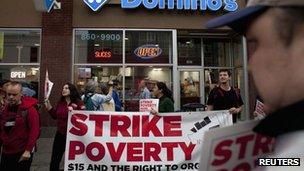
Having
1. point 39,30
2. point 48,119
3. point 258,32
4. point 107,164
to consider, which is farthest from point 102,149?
point 39,30

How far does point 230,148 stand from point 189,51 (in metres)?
14.9

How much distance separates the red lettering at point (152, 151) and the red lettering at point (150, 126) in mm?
175

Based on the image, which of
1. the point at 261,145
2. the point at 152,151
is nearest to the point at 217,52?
the point at 152,151

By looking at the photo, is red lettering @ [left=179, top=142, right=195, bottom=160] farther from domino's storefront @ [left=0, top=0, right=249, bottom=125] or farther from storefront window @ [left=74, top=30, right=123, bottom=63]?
storefront window @ [left=74, top=30, right=123, bottom=63]

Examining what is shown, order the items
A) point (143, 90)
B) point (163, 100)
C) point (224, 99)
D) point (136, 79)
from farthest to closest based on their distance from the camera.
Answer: point (136, 79), point (143, 90), point (163, 100), point (224, 99)

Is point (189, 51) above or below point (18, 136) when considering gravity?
above

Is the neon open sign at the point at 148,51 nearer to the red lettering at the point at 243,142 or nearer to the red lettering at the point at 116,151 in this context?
the red lettering at the point at 116,151

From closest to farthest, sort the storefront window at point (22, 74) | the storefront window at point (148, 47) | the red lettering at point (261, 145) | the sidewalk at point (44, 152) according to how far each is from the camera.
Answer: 1. the red lettering at point (261, 145)
2. the sidewalk at point (44, 152)
3. the storefront window at point (22, 74)
4. the storefront window at point (148, 47)

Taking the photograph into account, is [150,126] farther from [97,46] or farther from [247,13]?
[97,46]

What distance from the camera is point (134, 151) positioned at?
696 centimetres

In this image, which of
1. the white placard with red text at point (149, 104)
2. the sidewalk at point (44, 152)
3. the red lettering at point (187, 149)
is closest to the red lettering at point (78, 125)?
the red lettering at point (187, 149)

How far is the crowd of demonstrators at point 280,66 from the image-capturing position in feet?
3.92

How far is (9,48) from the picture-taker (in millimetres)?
15023

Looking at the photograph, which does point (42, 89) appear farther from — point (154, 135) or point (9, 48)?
point (154, 135)
